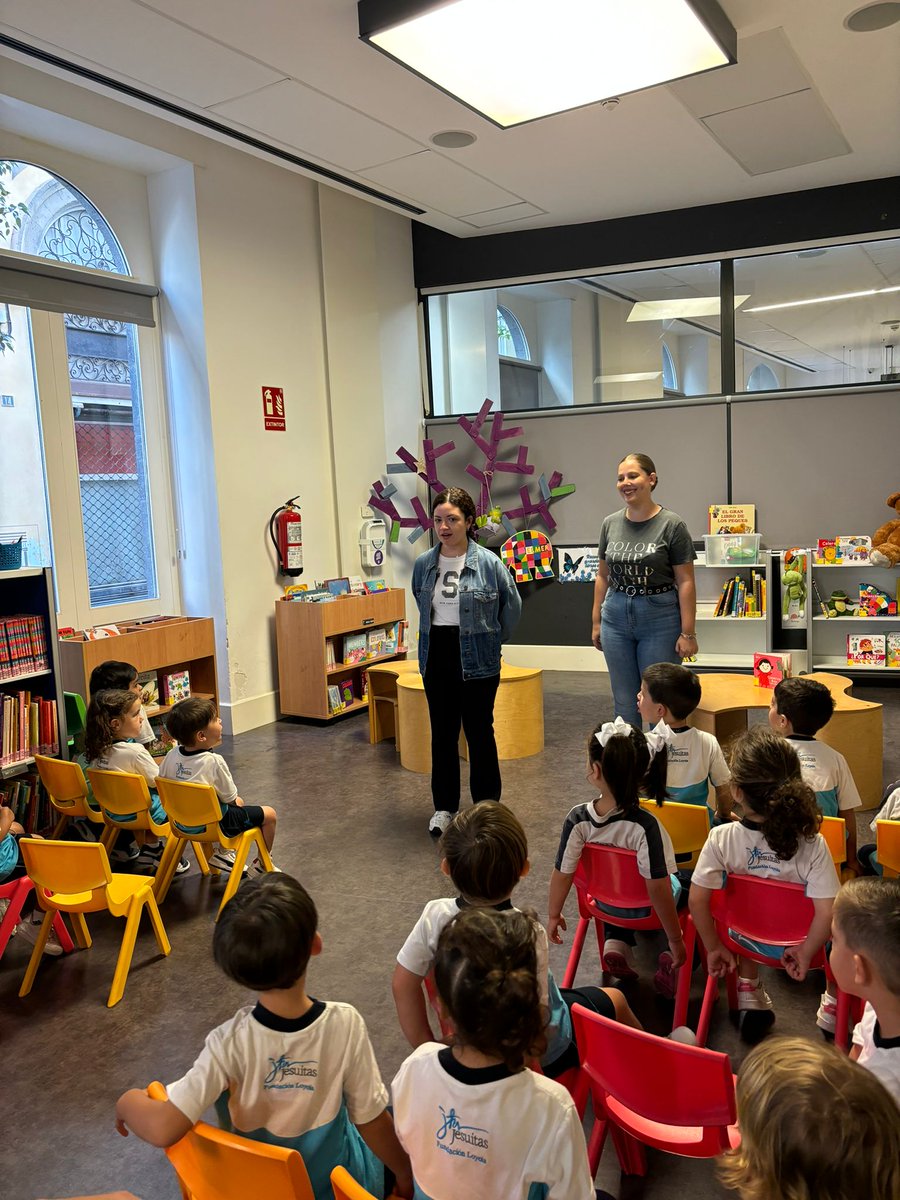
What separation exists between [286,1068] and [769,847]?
1.24 meters

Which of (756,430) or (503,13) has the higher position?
(503,13)

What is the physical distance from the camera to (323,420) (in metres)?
6.87

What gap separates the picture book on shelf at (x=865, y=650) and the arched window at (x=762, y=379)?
1.93 m

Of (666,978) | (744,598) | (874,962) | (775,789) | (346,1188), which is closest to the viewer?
(346,1188)

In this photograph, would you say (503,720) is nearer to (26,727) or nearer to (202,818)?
(202,818)

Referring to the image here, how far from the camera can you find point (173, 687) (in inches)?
206

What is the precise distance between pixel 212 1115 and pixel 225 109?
14.6ft

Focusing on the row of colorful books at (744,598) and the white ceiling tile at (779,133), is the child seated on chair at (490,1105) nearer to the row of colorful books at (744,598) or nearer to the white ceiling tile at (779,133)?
the white ceiling tile at (779,133)

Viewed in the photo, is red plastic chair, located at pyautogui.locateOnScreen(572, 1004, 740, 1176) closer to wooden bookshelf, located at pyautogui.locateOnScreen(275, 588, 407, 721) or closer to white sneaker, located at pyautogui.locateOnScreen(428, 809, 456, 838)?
white sneaker, located at pyautogui.locateOnScreen(428, 809, 456, 838)

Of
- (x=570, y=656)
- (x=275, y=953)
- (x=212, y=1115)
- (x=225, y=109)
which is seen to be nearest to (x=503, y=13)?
(x=225, y=109)

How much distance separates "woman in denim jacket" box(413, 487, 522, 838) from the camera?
381cm

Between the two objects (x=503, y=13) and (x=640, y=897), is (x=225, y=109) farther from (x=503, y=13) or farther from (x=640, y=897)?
(x=640, y=897)

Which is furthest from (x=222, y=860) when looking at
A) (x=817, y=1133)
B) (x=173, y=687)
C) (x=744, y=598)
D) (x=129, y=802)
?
(x=744, y=598)

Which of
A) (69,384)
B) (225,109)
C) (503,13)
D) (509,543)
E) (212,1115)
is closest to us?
(212,1115)
